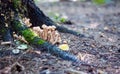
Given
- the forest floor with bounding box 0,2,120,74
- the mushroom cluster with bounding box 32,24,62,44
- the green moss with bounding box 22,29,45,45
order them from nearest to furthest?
1. the forest floor with bounding box 0,2,120,74
2. the green moss with bounding box 22,29,45,45
3. the mushroom cluster with bounding box 32,24,62,44

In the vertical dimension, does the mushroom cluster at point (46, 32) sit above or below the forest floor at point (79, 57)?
above

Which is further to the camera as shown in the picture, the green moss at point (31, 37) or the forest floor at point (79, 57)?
the green moss at point (31, 37)

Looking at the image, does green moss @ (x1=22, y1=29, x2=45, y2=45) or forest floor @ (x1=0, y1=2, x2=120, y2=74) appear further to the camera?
green moss @ (x1=22, y1=29, x2=45, y2=45)

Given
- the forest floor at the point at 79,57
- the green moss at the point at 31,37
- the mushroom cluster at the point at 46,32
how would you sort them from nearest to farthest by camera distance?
the forest floor at the point at 79,57 < the green moss at the point at 31,37 < the mushroom cluster at the point at 46,32

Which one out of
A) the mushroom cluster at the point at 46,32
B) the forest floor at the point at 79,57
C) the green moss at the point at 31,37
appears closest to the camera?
the forest floor at the point at 79,57

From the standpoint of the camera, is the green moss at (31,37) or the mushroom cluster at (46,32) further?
the mushroom cluster at (46,32)

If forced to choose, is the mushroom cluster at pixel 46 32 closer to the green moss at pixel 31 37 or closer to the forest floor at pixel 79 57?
the green moss at pixel 31 37

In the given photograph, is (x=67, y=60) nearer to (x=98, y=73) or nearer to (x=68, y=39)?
(x=98, y=73)

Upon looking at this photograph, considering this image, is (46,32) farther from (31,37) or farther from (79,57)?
(79,57)

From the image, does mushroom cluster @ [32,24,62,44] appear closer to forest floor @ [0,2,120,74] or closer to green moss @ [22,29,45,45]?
green moss @ [22,29,45,45]

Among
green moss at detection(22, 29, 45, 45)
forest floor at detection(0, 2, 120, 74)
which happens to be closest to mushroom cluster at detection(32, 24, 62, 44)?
green moss at detection(22, 29, 45, 45)

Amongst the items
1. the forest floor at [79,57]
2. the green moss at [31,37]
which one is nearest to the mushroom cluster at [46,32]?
the green moss at [31,37]
